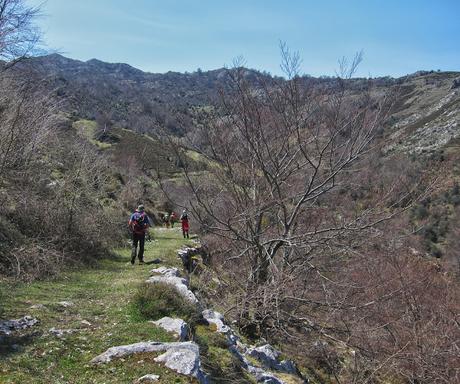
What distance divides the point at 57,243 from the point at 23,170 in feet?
7.27

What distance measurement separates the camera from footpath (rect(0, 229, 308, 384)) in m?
5.36

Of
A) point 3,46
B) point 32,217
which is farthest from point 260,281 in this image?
point 3,46

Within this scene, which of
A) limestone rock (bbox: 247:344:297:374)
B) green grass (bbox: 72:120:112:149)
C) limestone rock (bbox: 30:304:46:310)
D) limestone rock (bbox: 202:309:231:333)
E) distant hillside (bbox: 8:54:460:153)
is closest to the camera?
limestone rock (bbox: 30:304:46:310)

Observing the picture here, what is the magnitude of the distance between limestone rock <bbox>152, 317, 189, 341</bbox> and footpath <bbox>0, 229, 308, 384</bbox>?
0.01 m

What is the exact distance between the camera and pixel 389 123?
12797 mm

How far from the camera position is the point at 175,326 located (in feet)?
22.5

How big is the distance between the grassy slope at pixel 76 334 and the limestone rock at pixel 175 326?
162 millimetres

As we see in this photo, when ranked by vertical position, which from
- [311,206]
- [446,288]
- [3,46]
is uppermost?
[3,46]

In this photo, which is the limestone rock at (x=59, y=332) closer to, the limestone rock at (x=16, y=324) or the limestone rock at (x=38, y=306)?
the limestone rock at (x=16, y=324)

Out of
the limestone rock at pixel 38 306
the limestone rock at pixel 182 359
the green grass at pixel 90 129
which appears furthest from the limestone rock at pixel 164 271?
the green grass at pixel 90 129

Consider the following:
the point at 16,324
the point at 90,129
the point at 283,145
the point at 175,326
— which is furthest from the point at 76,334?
the point at 90,129

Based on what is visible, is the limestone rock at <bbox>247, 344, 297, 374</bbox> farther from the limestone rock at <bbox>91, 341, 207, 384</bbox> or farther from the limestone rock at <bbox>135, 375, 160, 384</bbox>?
the limestone rock at <bbox>135, 375, 160, 384</bbox>

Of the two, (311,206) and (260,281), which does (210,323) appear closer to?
(260,281)

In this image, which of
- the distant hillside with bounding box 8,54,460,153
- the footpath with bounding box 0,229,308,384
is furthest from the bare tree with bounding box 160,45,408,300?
the footpath with bounding box 0,229,308,384
